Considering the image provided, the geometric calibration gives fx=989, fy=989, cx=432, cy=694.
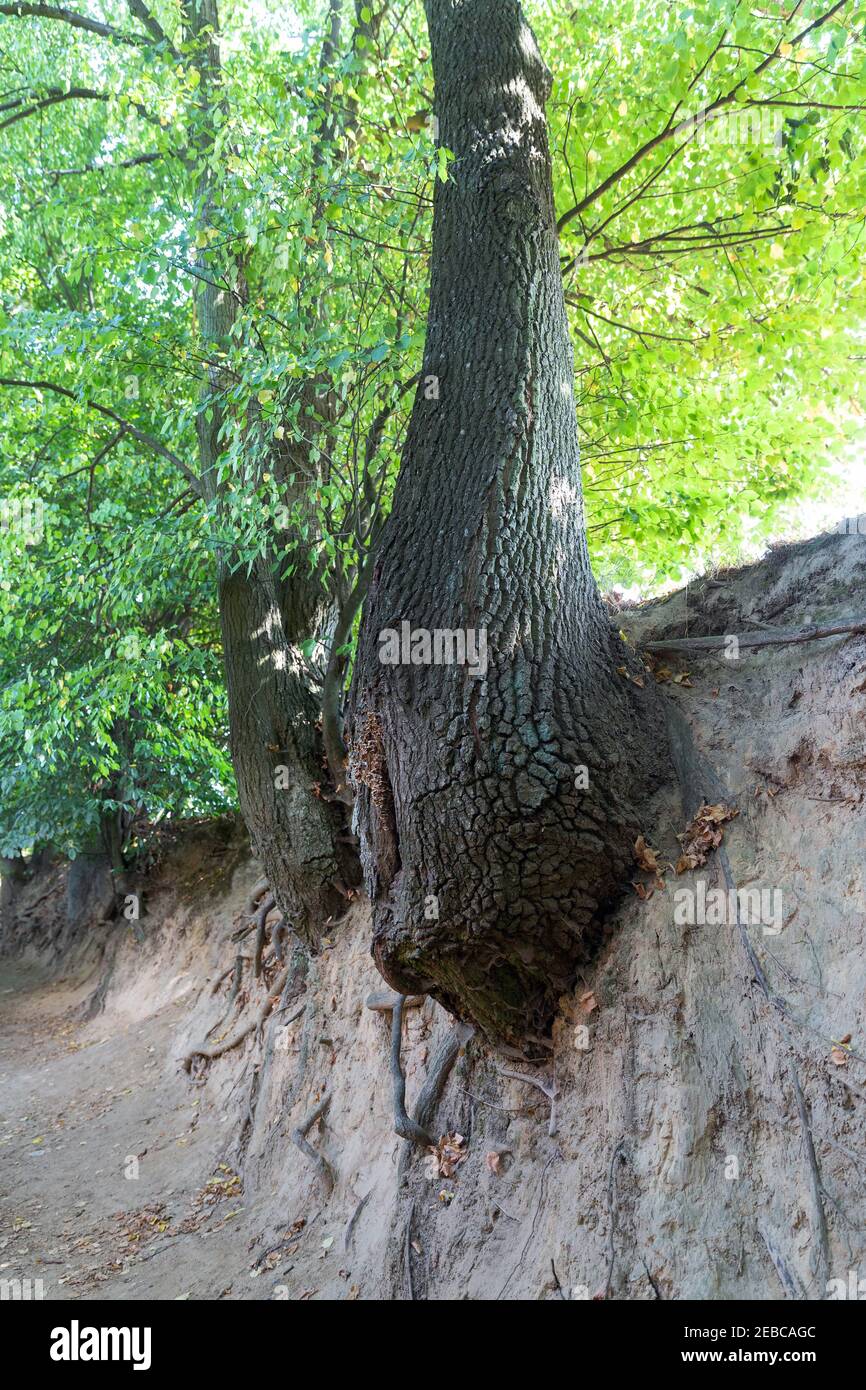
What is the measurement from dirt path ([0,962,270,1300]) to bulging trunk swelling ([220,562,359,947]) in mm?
2119

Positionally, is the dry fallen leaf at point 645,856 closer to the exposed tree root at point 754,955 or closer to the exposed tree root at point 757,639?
the exposed tree root at point 754,955

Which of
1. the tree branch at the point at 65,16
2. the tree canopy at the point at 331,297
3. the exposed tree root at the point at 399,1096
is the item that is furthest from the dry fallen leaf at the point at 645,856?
the tree branch at the point at 65,16

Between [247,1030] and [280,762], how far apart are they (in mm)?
2618

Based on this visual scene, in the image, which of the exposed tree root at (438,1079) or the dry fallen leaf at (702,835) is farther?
the exposed tree root at (438,1079)

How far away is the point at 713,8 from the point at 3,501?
6.82 metres

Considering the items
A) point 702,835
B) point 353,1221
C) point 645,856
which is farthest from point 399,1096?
point 702,835

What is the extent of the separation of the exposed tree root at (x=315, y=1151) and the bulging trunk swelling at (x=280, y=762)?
1417 millimetres

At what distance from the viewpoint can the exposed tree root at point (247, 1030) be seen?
8625mm

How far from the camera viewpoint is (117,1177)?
26.5 feet

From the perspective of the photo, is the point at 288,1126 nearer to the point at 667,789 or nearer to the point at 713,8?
the point at 667,789

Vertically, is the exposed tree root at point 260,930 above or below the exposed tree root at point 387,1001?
above

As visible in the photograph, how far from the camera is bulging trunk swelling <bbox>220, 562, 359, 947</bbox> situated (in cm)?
789

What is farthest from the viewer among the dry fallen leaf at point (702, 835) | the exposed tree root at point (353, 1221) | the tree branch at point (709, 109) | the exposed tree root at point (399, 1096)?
the tree branch at point (709, 109)
